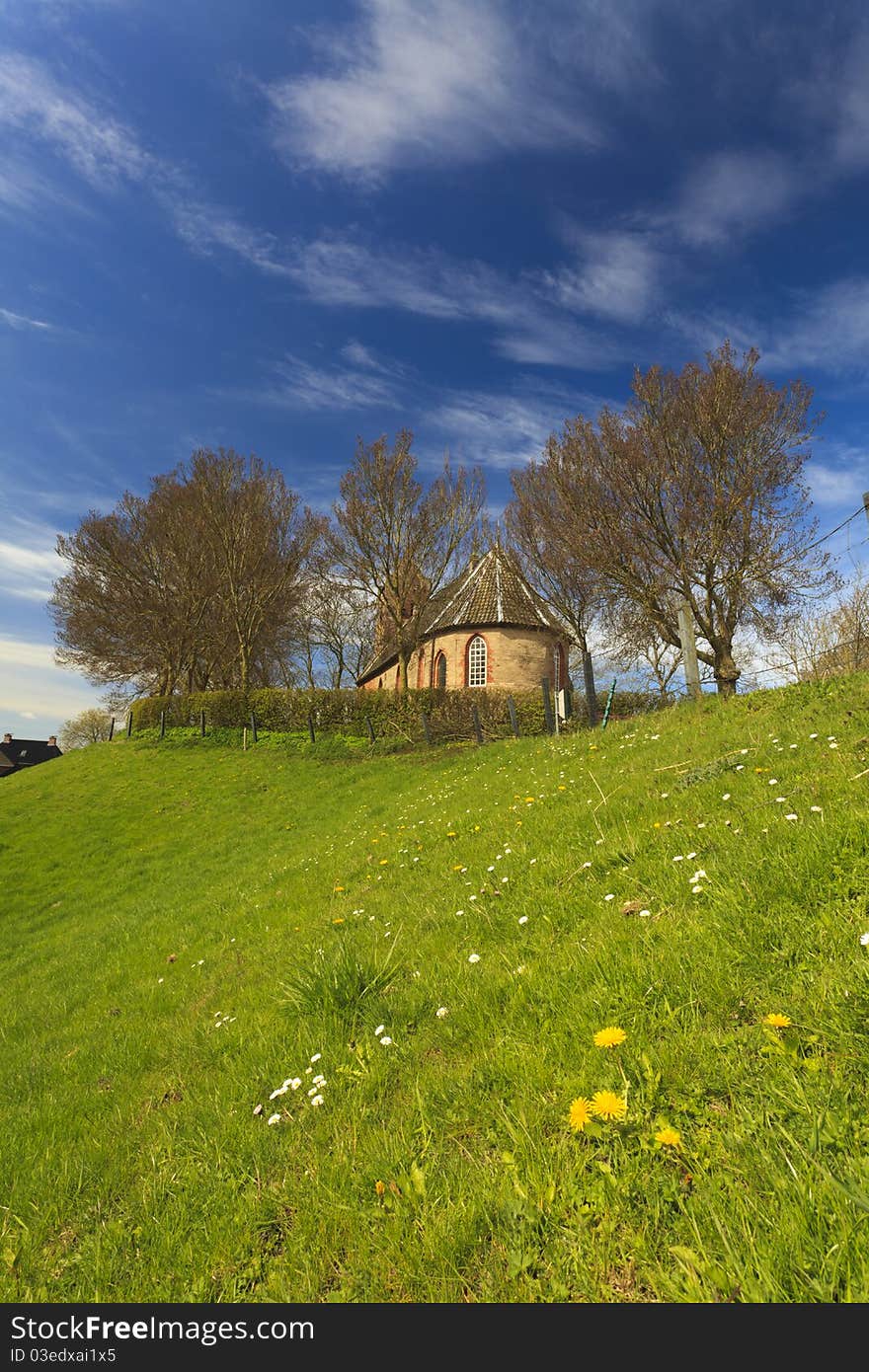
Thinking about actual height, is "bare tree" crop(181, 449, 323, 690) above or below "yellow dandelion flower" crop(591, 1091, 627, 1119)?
above

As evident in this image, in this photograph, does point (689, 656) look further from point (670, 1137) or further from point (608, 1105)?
point (670, 1137)

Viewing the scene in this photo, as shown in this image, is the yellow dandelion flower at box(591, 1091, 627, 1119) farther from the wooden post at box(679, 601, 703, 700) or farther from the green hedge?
the green hedge

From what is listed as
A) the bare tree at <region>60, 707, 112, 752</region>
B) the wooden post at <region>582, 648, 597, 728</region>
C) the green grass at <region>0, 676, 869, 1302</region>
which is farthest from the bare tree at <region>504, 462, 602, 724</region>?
the bare tree at <region>60, 707, 112, 752</region>

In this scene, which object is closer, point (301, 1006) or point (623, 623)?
point (301, 1006)

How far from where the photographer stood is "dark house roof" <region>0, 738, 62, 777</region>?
67500 millimetres

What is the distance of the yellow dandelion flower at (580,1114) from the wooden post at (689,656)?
1174 centimetres

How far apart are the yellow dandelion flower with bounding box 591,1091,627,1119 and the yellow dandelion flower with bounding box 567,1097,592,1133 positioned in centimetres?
2

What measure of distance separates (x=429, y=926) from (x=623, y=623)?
23342mm

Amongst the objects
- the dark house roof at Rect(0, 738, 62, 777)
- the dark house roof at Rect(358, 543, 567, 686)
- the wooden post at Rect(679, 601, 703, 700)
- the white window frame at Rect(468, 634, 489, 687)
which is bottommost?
the dark house roof at Rect(0, 738, 62, 777)

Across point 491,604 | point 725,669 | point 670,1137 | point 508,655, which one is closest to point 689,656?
point 725,669
